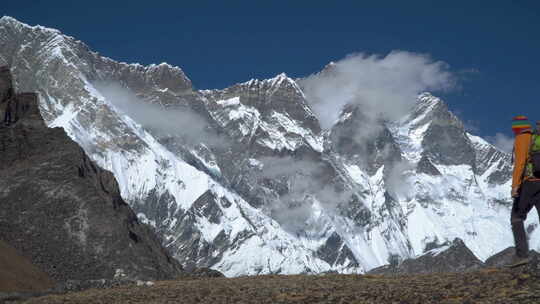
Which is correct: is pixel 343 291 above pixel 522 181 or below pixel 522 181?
below

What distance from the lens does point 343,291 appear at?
21.6 meters

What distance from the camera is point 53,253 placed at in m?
87.8

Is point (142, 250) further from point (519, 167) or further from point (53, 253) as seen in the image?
point (519, 167)

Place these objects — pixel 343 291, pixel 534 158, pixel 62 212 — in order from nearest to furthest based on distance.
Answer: pixel 534 158 → pixel 343 291 → pixel 62 212

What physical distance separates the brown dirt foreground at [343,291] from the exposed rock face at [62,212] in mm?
58214

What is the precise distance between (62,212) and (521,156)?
275 feet

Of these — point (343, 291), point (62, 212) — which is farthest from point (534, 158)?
point (62, 212)

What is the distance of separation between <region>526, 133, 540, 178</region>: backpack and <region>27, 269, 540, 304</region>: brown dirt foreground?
2439 mm

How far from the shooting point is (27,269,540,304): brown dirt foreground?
61.0ft

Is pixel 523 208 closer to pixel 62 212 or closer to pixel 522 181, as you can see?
pixel 522 181

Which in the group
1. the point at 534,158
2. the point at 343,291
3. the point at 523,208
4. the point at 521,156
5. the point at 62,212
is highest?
the point at 62,212

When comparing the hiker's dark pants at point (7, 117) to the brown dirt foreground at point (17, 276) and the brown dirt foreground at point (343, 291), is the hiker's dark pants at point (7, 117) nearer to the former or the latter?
the brown dirt foreground at point (17, 276)

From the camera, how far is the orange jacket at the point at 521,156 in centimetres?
2016

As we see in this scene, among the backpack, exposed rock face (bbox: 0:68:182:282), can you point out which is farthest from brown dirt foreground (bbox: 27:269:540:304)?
exposed rock face (bbox: 0:68:182:282)
